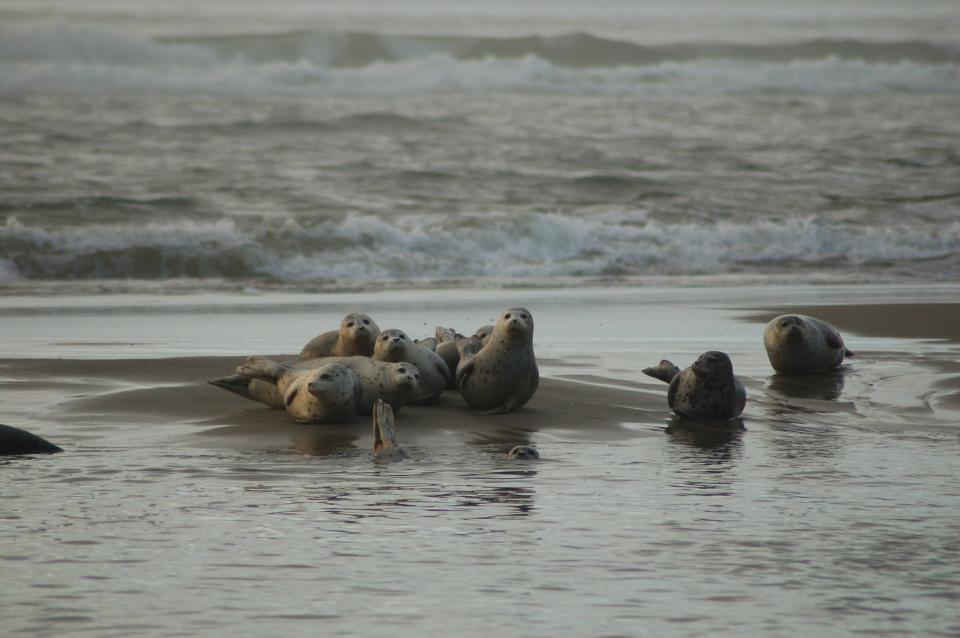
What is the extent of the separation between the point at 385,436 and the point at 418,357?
114 cm

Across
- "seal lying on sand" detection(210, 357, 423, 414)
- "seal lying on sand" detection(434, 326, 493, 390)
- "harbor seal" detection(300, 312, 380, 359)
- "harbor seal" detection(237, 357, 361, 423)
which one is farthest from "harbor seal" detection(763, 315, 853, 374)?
"harbor seal" detection(237, 357, 361, 423)

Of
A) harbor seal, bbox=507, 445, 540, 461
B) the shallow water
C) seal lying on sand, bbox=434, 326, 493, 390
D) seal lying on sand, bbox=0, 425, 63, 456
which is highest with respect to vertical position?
seal lying on sand, bbox=434, 326, 493, 390

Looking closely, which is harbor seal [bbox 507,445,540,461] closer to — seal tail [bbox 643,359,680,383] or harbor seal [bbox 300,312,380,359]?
harbor seal [bbox 300,312,380,359]

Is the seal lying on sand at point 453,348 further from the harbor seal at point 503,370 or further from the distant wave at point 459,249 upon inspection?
the distant wave at point 459,249

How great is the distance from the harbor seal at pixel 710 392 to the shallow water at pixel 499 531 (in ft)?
0.47

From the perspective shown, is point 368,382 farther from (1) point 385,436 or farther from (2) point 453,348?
(2) point 453,348

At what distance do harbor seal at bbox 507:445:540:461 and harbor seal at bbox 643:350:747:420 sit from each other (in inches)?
59.6

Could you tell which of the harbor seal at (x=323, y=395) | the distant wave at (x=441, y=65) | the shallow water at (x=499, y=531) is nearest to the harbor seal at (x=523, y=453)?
the shallow water at (x=499, y=531)

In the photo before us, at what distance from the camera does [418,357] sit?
765 cm

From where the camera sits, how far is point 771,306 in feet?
46.5

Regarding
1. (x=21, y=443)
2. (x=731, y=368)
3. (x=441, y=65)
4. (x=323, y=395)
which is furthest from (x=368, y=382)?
(x=441, y=65)

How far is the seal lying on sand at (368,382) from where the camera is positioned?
7.27 metres

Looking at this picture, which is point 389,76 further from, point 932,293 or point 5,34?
point 932,293

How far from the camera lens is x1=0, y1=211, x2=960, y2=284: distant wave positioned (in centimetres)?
1873
